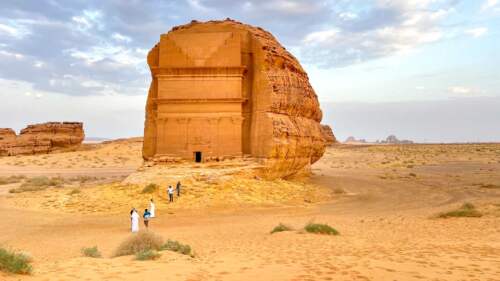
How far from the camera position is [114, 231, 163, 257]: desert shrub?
11250mm

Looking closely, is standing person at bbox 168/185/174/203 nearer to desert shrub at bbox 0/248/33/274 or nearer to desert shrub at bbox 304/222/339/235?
desert shrub at bbox 304/222/339/235

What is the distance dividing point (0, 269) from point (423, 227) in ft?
46.3

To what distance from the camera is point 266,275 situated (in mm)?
8742

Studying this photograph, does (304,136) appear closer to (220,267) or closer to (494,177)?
(220,267)

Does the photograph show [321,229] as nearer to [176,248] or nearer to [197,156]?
[176,248]

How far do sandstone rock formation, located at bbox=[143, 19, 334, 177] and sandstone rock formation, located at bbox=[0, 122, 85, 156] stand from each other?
159ft

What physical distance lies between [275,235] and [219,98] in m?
11.6

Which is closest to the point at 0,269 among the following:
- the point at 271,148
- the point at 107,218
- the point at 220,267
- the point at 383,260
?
the point at 220,267

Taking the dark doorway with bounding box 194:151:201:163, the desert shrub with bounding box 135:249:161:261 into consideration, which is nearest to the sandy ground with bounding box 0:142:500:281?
the desert shrub with bounding box 135:249:161:261

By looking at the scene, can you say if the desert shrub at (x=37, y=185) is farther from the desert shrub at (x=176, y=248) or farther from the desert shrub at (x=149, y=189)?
the desert shrub at (x=176, y=248)

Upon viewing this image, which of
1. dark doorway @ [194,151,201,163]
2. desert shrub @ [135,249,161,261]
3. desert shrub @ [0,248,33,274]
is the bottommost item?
desert shrub @ [135,249,161,261]

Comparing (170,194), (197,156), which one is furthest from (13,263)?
(197,156)

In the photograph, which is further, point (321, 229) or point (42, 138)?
point (42, 138)

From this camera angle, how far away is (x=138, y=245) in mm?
11320
